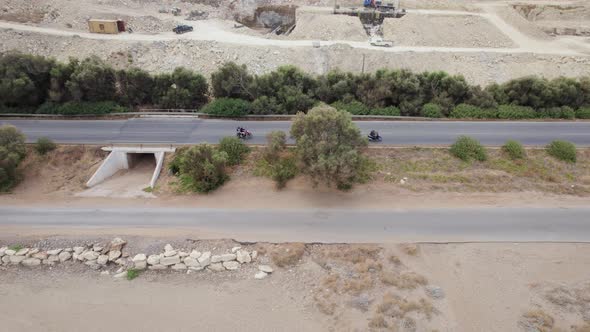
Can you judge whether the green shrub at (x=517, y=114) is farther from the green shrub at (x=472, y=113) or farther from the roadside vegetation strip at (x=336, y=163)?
the roadside vegetation strip at (x=336, y=163)

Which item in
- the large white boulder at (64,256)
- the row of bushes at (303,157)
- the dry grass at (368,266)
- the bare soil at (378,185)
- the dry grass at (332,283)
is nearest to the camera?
the dry grass at (332,283)

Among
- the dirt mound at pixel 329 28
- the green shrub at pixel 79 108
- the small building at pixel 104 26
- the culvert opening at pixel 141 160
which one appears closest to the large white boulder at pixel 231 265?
the culvert opening at pixel 141 160

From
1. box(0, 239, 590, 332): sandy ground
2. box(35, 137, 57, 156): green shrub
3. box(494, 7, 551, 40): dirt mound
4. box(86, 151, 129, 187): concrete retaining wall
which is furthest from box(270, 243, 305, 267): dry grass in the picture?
box(494, 7, 551, 40): dirt mound

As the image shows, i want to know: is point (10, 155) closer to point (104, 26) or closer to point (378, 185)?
point (378, 185)

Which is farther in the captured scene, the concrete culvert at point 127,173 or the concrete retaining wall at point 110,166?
the concrete retaining wall at point 110,166

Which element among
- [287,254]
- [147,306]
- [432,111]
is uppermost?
[432,111]

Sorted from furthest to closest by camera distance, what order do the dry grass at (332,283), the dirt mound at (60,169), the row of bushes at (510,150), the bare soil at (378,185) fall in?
the row of bushes at (510,150)
the dirt mound at (60,169)
the bare soil at (378,185)
the dry grass at (332,283)

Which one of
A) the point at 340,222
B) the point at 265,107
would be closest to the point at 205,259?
the point at 340,222
